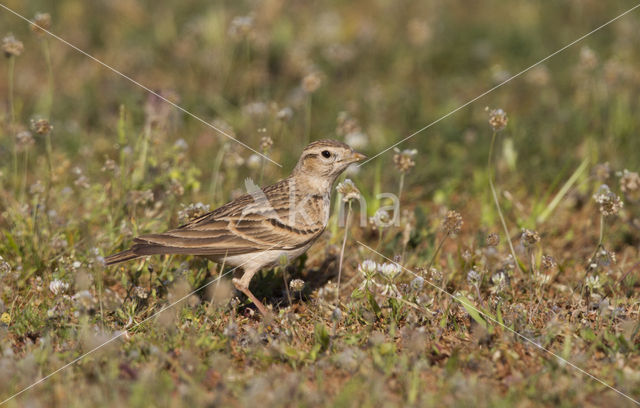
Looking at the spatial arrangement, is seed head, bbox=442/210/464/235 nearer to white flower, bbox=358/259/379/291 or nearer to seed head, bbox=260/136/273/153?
white flower, bbox=358/259/379/291

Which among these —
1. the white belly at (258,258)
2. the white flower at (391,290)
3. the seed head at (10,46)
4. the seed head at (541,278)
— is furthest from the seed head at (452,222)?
the seed head at (10,46)

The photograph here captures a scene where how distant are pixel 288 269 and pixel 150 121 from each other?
1874 millimetres

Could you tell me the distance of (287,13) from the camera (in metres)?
11.4

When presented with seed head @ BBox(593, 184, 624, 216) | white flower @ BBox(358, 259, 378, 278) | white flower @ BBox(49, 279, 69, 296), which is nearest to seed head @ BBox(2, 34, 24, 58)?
white flower @ BBox(49, 279, 69, 296)

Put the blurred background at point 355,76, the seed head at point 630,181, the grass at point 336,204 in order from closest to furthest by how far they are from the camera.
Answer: the grass at point 336,204, the seed head at point 630,181, the blurred background at point 355,76

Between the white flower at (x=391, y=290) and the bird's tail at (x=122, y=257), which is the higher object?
the white flower at (x=391, y=290)

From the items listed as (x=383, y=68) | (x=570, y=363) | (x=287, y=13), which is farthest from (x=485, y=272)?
(x=287, y=13)

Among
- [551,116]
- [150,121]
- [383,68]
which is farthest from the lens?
[383,68]

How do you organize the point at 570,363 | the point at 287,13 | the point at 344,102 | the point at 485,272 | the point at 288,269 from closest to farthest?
the point at 570,363 → the point at 485,272 → the point at 288,269 → the point at 344,102 → the point at 287,13

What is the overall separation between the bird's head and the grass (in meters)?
0.48

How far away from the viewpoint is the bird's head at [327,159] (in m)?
5.62

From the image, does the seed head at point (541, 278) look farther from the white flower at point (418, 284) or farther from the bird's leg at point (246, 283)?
the bird's leg at point (246, 283)

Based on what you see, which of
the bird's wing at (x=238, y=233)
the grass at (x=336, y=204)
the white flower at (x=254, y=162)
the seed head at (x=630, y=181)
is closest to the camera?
the grass at (x=336, y=204)

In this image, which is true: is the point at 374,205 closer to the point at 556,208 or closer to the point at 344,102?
the point at 556,208
